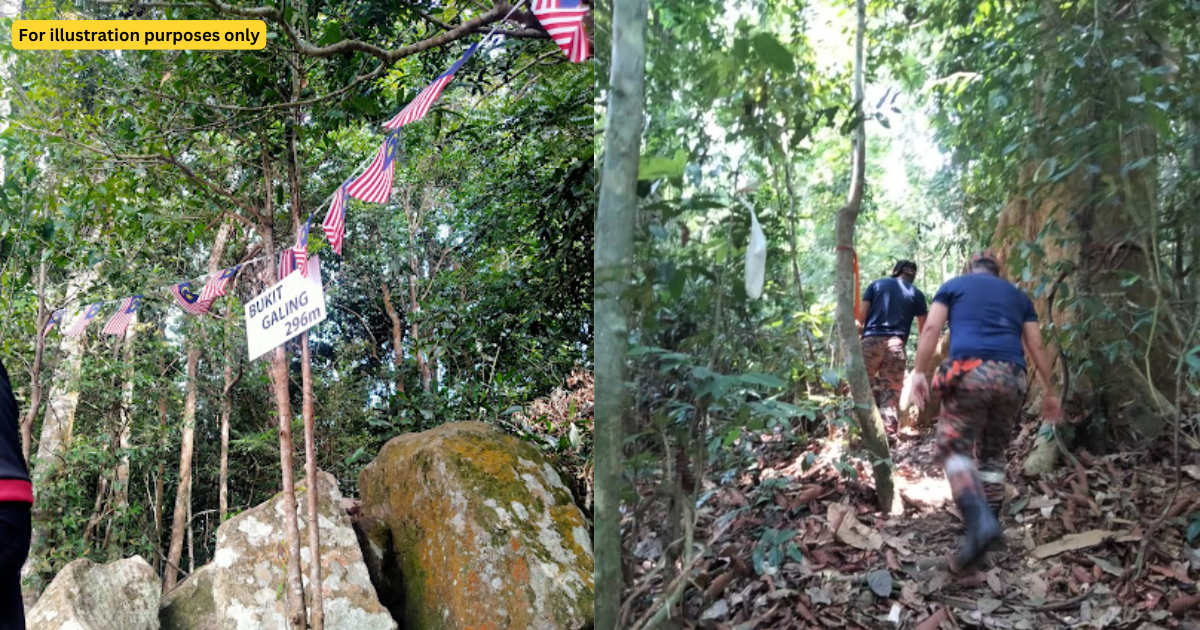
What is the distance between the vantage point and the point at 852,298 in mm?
599

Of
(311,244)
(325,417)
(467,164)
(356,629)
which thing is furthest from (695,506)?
(325,417)

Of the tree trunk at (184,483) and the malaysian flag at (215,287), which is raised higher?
the malaysian flag at (215,287)

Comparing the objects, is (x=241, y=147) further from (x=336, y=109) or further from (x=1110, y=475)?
(x=1110, y=475)

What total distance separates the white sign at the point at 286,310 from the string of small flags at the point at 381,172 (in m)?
0.06

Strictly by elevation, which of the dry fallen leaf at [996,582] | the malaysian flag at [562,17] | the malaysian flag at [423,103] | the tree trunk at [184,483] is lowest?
the tree trunk at [184,483]

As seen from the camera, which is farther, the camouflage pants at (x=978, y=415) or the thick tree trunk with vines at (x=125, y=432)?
the thick tree trunk with vines at (x=125, y=432)

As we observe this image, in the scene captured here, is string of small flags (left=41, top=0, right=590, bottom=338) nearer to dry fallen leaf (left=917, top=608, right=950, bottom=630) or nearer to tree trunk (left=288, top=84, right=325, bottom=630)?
tree trunk (left=288, top=84, right=325, bottom=630)

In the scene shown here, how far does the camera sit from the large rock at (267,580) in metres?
3.53

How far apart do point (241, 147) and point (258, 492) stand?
18.5 ft

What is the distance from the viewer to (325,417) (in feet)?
25.7

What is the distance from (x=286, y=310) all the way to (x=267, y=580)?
1.76 meters

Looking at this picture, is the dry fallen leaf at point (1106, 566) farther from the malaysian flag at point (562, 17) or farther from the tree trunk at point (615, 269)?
the malaysian flag at point (562, 17)

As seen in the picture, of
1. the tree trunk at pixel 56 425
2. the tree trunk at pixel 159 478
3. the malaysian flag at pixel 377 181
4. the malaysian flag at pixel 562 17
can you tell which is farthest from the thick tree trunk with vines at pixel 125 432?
the malaysian flag at pixel 562 17

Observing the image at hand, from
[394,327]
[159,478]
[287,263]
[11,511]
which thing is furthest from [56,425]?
[11,511]
